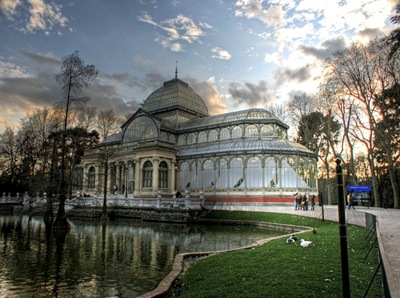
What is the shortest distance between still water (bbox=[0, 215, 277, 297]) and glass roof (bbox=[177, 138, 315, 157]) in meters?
20.5

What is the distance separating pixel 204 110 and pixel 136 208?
1123 inches

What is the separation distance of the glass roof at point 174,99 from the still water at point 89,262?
117 feet

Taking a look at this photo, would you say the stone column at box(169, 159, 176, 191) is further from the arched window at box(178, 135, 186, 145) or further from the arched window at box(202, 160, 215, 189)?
the arched window at box(178, 135, 186, 145)

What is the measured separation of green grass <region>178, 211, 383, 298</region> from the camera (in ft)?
22.8

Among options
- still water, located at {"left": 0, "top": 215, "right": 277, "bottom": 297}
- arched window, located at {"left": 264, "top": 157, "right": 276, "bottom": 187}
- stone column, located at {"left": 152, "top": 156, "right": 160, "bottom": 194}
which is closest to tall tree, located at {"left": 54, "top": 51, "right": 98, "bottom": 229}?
still water, located at {"left": 0, "top": 215, "right": 277, "bottom": 297}

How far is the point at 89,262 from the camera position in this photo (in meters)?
12.4

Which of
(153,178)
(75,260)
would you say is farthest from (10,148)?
(75,260)

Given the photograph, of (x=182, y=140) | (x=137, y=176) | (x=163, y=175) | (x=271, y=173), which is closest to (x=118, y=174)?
(x=137, y=176)

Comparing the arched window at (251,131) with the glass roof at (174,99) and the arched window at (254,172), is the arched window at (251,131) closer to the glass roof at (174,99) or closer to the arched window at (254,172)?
the arched window at (254,172)

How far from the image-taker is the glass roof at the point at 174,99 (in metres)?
53.5

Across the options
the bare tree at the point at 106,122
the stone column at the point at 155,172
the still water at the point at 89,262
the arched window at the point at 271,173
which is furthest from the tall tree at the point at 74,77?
the bare tree at the point at 106,122

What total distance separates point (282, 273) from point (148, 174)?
36.7 m

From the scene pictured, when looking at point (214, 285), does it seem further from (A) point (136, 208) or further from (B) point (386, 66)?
(B) point (386, 66)

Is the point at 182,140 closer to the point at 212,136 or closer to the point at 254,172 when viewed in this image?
the point at 212,136
